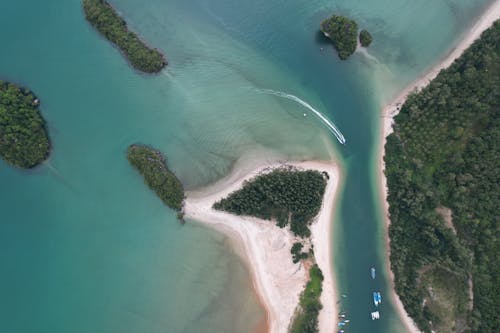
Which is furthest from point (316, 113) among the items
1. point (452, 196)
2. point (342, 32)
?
point (452, 196)

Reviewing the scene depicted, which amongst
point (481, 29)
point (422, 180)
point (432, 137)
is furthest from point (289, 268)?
point (481, 29)

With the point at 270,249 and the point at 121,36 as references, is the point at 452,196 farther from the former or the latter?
the point at 121,36

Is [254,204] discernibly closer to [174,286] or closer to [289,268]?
[289,268]

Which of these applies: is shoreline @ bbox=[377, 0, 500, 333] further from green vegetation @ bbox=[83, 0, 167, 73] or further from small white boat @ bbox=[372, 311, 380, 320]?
green vegetation @ bbox=[83, 0, 167, 73]

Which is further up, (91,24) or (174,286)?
(91,24)

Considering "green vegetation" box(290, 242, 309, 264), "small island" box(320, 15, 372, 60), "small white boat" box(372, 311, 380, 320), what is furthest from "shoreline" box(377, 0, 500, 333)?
"green vegetation" box(290, 242, 309, 264)

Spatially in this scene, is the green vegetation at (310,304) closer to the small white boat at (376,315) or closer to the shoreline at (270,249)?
the shoreline at (270,249)
